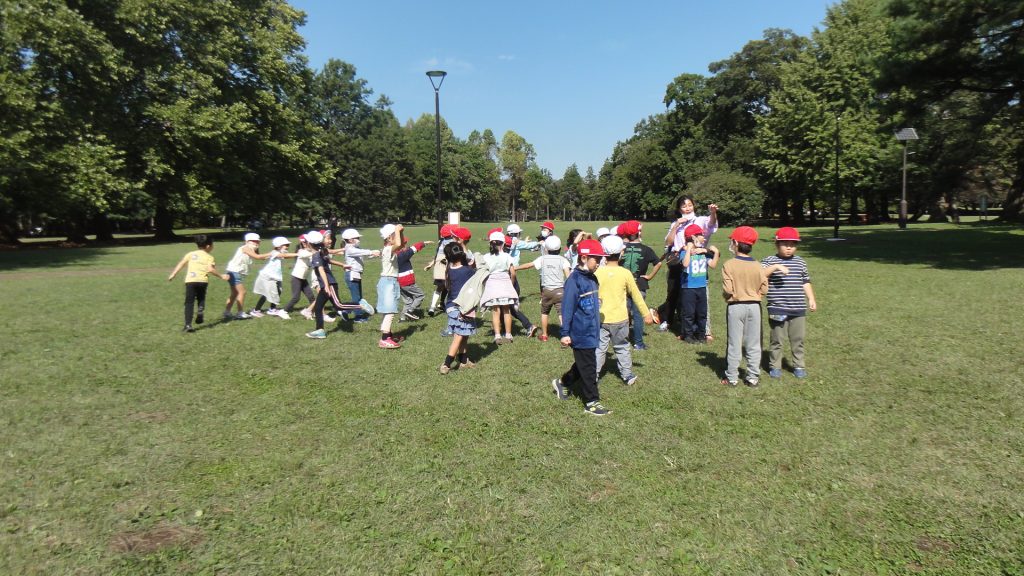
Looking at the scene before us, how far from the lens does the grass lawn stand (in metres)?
3.50

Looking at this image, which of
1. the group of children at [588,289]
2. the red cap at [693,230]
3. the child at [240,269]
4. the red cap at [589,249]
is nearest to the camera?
the red cap at [589,249]

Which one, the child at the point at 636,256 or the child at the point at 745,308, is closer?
the child at the point at 745,308

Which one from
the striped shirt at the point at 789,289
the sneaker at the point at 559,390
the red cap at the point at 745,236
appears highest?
the red cap at the point at 745,236

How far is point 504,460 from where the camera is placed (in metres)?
4.76

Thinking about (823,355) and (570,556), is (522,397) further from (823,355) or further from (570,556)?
(823,355)

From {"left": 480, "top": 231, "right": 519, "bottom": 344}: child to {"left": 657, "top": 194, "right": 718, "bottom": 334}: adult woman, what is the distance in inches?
101

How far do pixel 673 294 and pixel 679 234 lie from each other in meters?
1.42

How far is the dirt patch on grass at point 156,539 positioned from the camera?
141 inches

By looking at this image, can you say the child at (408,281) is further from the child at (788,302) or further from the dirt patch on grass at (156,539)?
the dirt patch on grass at (156,539)

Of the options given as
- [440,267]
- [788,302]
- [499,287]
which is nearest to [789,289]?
[788,302]

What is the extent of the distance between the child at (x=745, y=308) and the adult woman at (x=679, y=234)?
1.18 meters

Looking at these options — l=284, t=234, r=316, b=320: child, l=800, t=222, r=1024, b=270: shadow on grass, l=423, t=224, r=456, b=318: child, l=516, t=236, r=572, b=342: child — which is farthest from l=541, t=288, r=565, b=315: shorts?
l=800, t=222, r=1024, b=270: shadow on grass

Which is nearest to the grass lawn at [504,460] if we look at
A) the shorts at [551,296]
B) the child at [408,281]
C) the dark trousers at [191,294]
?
the shorts at [551,296]

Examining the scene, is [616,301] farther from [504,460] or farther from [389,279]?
[389,279]
